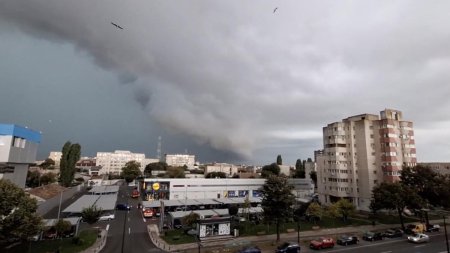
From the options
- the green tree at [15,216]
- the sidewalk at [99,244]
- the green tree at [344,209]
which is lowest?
the sidewalk at [99,244]

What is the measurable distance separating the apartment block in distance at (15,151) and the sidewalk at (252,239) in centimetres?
2875

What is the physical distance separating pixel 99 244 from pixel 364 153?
75317 millimetres

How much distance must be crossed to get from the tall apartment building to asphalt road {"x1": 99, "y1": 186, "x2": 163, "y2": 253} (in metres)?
60.0

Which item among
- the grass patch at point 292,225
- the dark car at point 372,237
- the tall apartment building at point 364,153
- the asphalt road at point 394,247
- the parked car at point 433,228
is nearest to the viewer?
the asphalt road at point 394,247

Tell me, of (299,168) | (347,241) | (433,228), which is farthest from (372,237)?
(299,168)

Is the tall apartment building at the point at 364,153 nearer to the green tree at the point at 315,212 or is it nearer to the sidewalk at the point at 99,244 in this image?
the green tree at the point at 315,212

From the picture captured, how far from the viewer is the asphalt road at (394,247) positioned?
→ 4058 cm

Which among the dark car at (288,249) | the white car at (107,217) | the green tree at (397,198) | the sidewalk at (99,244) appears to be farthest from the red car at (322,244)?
the white car at (107,217)

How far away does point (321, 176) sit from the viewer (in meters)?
91.1

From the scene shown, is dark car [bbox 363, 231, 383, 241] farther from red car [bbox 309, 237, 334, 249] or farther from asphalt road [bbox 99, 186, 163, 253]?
asphalt road [bbox 99, 186, 163, 253]

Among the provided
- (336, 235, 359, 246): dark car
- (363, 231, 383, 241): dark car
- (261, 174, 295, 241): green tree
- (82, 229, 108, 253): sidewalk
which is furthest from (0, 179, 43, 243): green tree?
(363, 231, 383, 241): dark car

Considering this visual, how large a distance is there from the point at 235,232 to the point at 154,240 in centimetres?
1441

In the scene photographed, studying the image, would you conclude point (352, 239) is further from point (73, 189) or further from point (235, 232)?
point (73, 189)

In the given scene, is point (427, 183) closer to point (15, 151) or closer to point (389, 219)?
point (389, 219)
